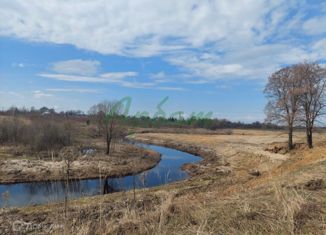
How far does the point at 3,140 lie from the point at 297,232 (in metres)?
58.3

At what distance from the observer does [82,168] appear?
34.0m

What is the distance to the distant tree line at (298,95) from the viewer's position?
1324 inches

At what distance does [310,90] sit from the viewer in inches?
1318

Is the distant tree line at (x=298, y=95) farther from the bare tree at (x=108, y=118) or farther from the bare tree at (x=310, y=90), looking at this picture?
the bare tree at (x=108, y=118)

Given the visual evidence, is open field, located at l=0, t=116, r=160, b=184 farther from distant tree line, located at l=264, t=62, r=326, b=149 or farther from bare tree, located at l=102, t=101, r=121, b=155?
distant tree line, located at l=264, t=62, r=326, b=149

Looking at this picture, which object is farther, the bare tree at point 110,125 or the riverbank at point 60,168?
the bare tree at point 110,125

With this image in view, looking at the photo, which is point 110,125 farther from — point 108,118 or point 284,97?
point 284,97

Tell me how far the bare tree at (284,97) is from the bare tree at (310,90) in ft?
2.06

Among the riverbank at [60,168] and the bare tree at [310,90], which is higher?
the bare tree at [310,90]

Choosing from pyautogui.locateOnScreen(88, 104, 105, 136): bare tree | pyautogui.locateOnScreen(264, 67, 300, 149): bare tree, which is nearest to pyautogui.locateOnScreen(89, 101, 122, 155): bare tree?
pyautogui.locateOnScreen(88, 104, 105, 136): bare tree

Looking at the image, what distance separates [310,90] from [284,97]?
3059 mm

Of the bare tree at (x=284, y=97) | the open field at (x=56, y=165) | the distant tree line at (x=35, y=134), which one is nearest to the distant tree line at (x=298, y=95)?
the bare tree at (x=284, y=97)

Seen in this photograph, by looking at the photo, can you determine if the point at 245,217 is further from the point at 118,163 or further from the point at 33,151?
the point at 33,151

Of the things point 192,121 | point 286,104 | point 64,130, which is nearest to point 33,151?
point 64,130
